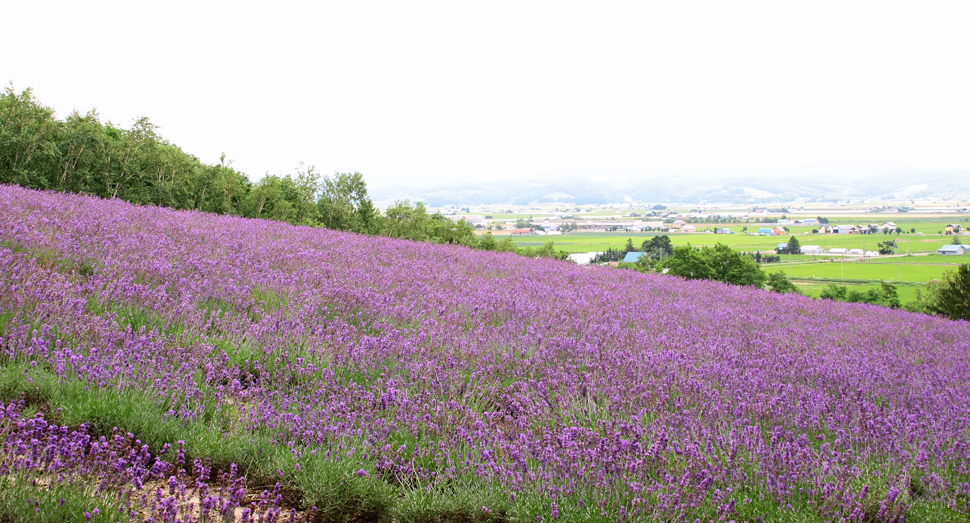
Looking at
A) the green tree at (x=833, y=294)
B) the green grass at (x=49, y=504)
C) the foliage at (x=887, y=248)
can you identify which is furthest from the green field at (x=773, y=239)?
the green grass at (x=49, y=504)

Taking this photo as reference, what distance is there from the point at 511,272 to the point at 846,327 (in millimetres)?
4220

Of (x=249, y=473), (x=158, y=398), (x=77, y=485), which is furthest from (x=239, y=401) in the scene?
(x=77, y=485)

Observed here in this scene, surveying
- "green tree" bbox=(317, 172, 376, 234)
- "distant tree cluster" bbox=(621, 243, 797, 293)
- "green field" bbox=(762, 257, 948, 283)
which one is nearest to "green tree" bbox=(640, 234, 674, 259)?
"distant tree cluster" bbox=(621, 243, 797, 293)

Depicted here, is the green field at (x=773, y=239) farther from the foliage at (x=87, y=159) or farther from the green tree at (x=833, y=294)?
the foliage at (x=87, y=159)

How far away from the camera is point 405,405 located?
2.72 metres

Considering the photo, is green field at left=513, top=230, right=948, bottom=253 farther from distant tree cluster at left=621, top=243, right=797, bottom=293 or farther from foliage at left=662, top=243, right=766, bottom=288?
foliage at left=662, top=243, right=766, bottom=288

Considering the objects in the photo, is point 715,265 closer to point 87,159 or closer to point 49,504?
point 87,159

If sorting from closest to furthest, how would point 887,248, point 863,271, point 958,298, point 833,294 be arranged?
point 958,298 < point 833,294 < point 863,271 < point 887,248

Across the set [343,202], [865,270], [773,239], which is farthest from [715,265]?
[773,239]

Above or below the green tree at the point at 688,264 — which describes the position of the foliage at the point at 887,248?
below

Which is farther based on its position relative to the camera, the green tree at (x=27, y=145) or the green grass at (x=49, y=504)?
the green tree at (x=27, y=145)

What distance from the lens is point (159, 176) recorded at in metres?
15.5

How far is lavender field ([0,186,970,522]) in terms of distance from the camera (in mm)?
2086

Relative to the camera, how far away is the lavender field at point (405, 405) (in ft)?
6.84
